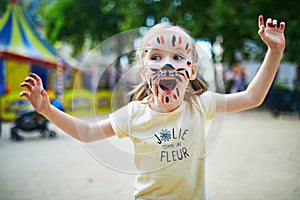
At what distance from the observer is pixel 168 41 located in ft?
4.28

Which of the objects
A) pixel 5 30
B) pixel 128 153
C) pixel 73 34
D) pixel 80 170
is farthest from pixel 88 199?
pixel 73 34

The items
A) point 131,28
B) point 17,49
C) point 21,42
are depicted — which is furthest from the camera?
point 131,28

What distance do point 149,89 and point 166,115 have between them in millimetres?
137

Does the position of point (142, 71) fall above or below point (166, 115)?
above

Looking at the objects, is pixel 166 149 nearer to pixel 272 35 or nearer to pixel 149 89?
pixel 149 89

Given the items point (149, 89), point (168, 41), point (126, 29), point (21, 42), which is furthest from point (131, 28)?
point (168, 41)

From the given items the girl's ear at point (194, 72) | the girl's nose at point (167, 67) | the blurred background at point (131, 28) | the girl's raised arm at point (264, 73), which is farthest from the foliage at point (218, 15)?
the girl's nose at point (167, 67)

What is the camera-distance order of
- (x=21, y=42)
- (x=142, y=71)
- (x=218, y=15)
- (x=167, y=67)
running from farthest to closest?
1. (x=218, y=15)
2. (x=21, y=42)
3. (x=142, y=71)
4. (x=167, y=67)

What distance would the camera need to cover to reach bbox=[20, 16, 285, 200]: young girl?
1295 mm

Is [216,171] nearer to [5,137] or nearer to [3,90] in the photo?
[5,137]

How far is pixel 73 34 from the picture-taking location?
1475 centimetres

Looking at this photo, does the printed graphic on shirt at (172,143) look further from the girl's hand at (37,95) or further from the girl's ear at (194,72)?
the girl's hand at (37,95)

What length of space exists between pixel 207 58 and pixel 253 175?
8.43 feet

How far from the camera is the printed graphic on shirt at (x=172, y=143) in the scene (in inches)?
52.2
